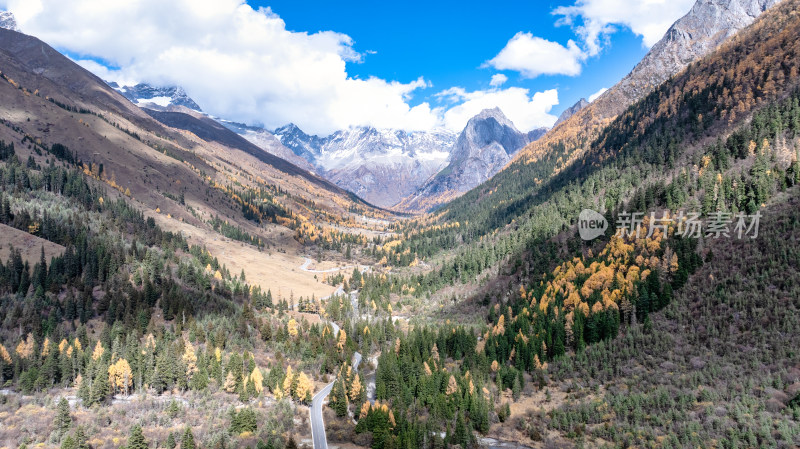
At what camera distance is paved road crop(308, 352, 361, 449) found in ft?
242

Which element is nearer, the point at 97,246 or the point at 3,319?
the point at 3,319

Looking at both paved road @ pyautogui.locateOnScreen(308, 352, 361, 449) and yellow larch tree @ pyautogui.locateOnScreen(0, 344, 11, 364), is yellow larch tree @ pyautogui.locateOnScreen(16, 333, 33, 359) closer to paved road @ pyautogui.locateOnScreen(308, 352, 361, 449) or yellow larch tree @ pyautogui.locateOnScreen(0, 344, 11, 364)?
yellow larch tree @ pyautogui.locateOnScreen(0, 344, 11, 364)

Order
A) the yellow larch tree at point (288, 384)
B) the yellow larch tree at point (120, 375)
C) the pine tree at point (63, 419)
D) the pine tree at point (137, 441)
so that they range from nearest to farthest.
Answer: the pine tree at point (137, 441)
the pine tree at point (63, 419)
the yellow larch tree at point (120, 375)
the yellow larch tree at point (288, 384)

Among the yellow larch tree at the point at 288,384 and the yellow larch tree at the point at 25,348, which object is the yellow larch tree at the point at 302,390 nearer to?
the yellow larch tree at the point at 288,384

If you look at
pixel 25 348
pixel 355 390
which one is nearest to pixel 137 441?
pixel 355 390

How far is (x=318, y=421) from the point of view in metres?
82.1

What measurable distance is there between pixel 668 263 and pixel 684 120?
116 m

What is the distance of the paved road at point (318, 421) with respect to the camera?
73769 mm

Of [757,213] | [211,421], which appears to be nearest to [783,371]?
[757,213]

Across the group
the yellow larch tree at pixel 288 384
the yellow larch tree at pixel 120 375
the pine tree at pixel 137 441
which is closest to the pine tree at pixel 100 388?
the yellow larch tree at pixel 120 375

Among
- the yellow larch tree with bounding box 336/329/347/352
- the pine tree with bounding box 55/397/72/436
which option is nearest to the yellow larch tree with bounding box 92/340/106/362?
the pine tree with bounding box 55/397/72/436

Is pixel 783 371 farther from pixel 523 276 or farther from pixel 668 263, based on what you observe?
pixel 523 276

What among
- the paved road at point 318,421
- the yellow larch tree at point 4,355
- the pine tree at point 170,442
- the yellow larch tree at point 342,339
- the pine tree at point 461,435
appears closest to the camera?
the pine tree at point 170,442

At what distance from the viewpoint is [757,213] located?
105000mm
